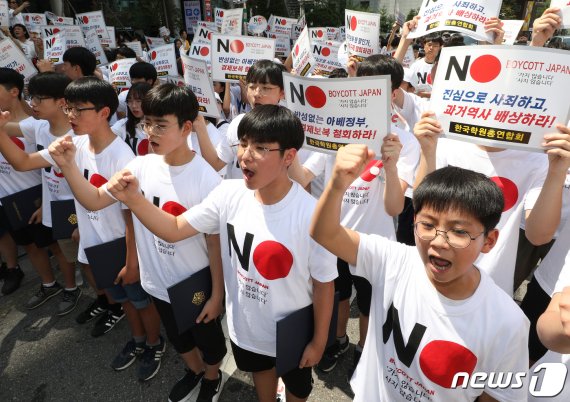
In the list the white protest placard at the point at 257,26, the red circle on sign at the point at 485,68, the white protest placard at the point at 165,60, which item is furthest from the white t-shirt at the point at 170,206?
the white protest placard at the point at 257,26

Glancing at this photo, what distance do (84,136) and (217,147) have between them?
99 centimetres

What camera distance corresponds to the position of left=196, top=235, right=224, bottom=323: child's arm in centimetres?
220

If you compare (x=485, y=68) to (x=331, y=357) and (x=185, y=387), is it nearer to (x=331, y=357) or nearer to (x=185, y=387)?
(x=331, y=357)

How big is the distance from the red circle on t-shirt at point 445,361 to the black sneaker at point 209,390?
164 cm

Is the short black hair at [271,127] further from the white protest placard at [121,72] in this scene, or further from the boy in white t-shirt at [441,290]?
the white protest placard at [121,72]

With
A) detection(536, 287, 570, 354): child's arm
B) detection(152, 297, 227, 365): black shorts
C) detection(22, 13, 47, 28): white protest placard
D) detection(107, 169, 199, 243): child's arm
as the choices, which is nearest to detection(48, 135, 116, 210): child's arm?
detection(107, 169, 199, 243): child's arm

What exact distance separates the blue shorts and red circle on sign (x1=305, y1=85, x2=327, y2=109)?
1.76 m

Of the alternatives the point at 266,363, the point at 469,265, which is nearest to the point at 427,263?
the point at 469,265

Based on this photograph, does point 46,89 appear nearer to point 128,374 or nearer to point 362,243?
point 128,374

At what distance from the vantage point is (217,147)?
311 cm

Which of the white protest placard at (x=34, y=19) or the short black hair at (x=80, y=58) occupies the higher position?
the white protest placard at (x=34, y=19)

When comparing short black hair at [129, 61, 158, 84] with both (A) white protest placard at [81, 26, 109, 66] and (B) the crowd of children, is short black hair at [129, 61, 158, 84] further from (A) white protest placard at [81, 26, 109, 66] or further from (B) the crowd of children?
(A) white protest placard at [81, 26, 109, 66]

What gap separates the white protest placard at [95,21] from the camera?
308 inches

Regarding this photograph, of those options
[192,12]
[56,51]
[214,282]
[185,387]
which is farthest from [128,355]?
[192,12]
